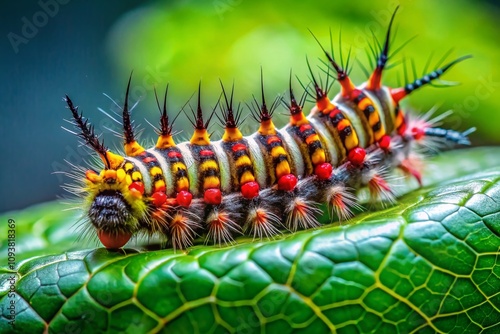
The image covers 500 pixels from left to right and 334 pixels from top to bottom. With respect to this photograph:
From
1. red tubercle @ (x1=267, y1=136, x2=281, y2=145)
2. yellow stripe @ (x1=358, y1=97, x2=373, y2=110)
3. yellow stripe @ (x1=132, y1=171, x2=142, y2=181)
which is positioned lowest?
yellow stripe @ (x1=132, y1=171, x2=142, y2=181)

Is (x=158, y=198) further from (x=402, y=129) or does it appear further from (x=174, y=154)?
(x=402, y=129)

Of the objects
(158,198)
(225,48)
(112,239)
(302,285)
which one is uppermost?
(225,48)

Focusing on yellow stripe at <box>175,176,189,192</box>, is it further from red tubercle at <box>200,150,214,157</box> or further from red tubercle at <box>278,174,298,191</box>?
red tubercle at <box>278,174,298,191</box>

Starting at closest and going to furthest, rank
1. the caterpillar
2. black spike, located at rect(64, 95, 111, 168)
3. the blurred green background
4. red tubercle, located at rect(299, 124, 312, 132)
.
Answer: black spike, located at rect(64, 95, 111, 168), the caterpillar, red tubercle, located at rect(299, 124, 312, 132), the blurred green background

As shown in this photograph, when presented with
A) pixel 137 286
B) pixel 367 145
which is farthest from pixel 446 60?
pixel 137 286

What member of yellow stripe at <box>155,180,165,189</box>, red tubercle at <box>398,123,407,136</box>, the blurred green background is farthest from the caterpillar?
the blurred green background

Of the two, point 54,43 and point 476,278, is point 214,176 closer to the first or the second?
point 476,278

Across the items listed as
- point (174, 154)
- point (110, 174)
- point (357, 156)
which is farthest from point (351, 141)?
point (110, 174)
